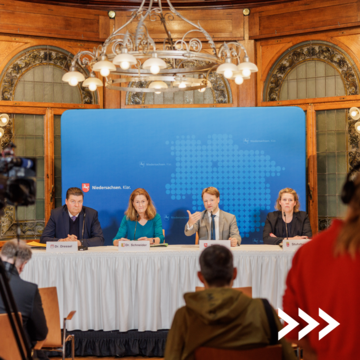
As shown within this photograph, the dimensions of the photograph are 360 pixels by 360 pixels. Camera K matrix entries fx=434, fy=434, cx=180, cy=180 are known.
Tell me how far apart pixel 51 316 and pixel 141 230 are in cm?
168

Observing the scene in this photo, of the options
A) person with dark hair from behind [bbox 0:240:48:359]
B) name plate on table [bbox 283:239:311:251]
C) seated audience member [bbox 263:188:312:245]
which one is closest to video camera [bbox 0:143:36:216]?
person with dark hair from behind [bbox 0:240:48:359]

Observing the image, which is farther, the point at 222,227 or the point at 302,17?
the point at 302,17

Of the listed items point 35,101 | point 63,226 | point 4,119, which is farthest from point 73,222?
point 35,101

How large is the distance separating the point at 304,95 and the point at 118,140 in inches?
101

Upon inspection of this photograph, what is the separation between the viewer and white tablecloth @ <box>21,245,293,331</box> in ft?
11.5

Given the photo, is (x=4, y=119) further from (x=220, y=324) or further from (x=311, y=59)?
(x=220, y=324)

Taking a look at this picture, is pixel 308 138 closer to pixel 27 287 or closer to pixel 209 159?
pixel 209 159

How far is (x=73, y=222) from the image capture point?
4.36 m

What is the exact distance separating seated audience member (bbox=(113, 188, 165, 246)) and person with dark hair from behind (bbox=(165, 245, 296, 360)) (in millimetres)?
2726

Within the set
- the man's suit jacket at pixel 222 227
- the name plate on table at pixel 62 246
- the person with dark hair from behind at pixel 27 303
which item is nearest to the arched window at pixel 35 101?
the name plate on table at pixel 62 246

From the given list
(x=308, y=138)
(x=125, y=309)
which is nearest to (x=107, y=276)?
(x=125, y=309)

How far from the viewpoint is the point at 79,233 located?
4348 mm

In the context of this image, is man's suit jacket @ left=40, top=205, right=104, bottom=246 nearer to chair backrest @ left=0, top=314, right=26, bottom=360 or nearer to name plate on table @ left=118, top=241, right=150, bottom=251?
name plate on table @ left=118, top=241, right=150, bottom=251

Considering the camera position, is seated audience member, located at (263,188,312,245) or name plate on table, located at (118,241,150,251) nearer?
name plate on table, located at (118,241,150,251)
